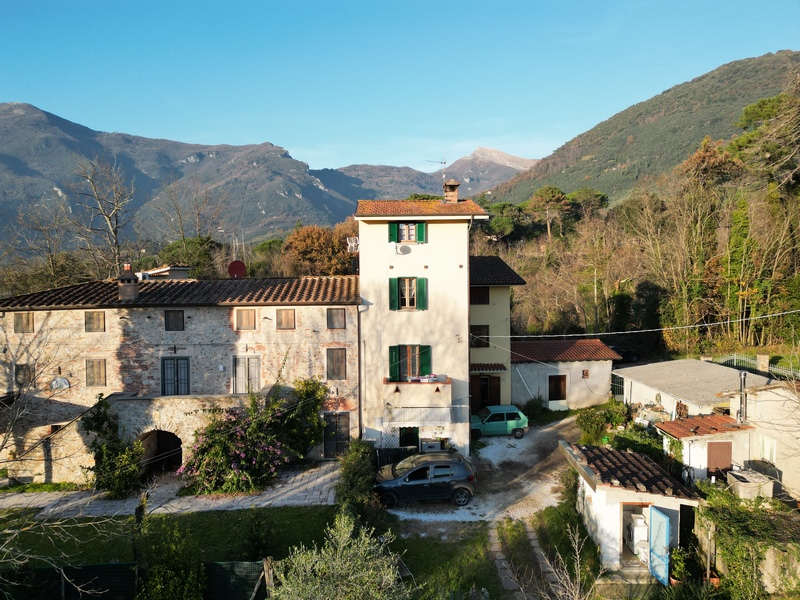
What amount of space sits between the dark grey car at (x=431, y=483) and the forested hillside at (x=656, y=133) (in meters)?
63.0

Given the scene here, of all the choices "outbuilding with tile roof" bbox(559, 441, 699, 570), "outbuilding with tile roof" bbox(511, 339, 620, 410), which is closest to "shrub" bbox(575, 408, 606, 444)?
"outbuilding with tile roof" bbox(511, 339, 620, 410)

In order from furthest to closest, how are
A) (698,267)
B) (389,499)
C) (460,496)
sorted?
(698,267) < (460,496) < (389,499)

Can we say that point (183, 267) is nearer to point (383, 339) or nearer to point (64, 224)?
point (383, 339)

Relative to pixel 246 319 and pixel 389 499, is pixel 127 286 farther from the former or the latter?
pixel 389 499

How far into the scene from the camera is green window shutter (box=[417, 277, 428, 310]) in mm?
22141

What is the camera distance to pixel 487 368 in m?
26.6

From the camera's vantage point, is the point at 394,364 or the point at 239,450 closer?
the point at 239,450

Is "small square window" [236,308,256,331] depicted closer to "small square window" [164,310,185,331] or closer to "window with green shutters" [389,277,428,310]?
"small square window" [164,310,185,331]

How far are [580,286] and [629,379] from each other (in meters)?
20.9

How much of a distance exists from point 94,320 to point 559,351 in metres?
24.9

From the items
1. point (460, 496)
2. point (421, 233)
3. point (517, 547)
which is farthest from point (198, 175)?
point (517, 547)

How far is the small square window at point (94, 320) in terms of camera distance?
21.4 meters

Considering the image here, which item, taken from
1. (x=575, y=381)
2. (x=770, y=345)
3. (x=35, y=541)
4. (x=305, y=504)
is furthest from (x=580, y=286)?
(x=35, y=541)

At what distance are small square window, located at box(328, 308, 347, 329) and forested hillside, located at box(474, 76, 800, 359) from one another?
21806 millimetres
